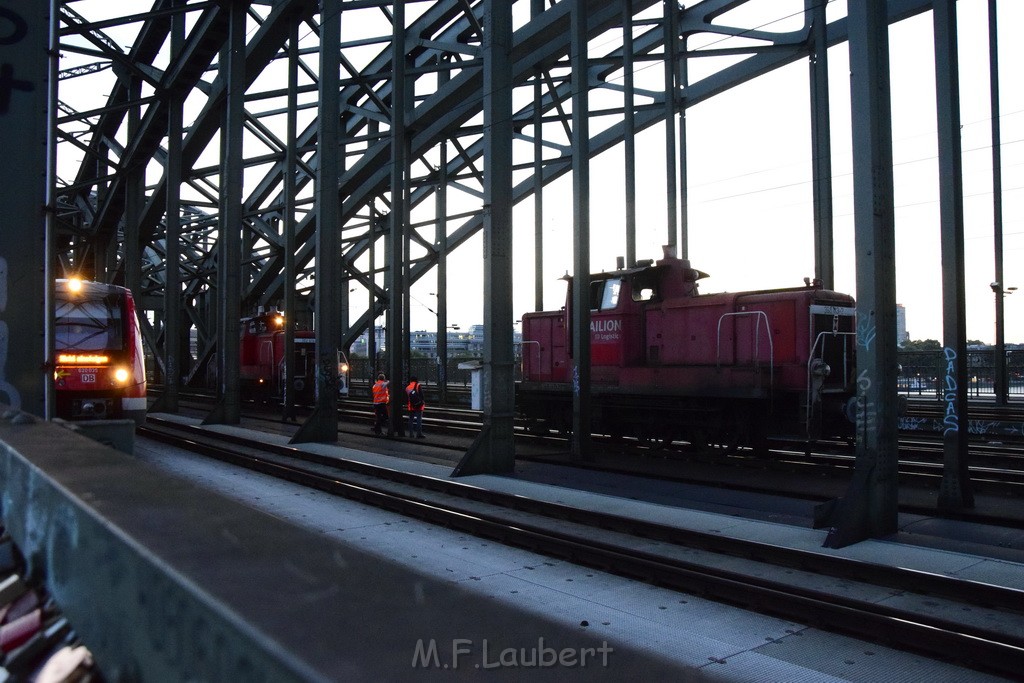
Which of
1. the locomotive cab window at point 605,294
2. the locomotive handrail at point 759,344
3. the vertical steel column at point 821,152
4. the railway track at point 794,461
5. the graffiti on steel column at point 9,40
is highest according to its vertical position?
the vertical steel column at point 821,152

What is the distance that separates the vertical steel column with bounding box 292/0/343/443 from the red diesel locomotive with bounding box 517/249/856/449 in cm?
446

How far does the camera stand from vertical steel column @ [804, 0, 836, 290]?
66.6ft

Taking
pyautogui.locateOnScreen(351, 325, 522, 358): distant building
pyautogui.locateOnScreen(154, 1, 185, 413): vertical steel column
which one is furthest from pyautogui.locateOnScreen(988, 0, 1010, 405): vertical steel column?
pyautogui.locateOnScreen(351, 325, 522, 358): distant building

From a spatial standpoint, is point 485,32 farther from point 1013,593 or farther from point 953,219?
point 1013,593

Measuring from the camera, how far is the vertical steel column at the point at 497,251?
38.1ft

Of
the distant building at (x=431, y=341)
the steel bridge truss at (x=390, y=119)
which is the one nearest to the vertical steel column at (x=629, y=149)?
the steel bridge truss at (x=390, y=119)

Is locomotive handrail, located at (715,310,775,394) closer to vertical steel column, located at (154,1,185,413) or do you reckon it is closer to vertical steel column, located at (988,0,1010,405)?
vertical steel column, located at (988,0,1010,405)

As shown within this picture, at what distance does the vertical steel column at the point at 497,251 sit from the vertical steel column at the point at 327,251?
5.57 metres

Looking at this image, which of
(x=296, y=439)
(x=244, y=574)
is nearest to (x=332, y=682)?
(x=244, y=574)

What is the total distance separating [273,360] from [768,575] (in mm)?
25902

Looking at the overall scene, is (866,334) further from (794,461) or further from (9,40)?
(9,40)

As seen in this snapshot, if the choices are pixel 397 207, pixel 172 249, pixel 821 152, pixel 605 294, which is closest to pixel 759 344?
pixel 605 294

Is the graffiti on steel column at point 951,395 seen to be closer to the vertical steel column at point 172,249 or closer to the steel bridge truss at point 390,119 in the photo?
the steel bridge truss at point 390,119

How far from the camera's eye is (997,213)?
811 inches
